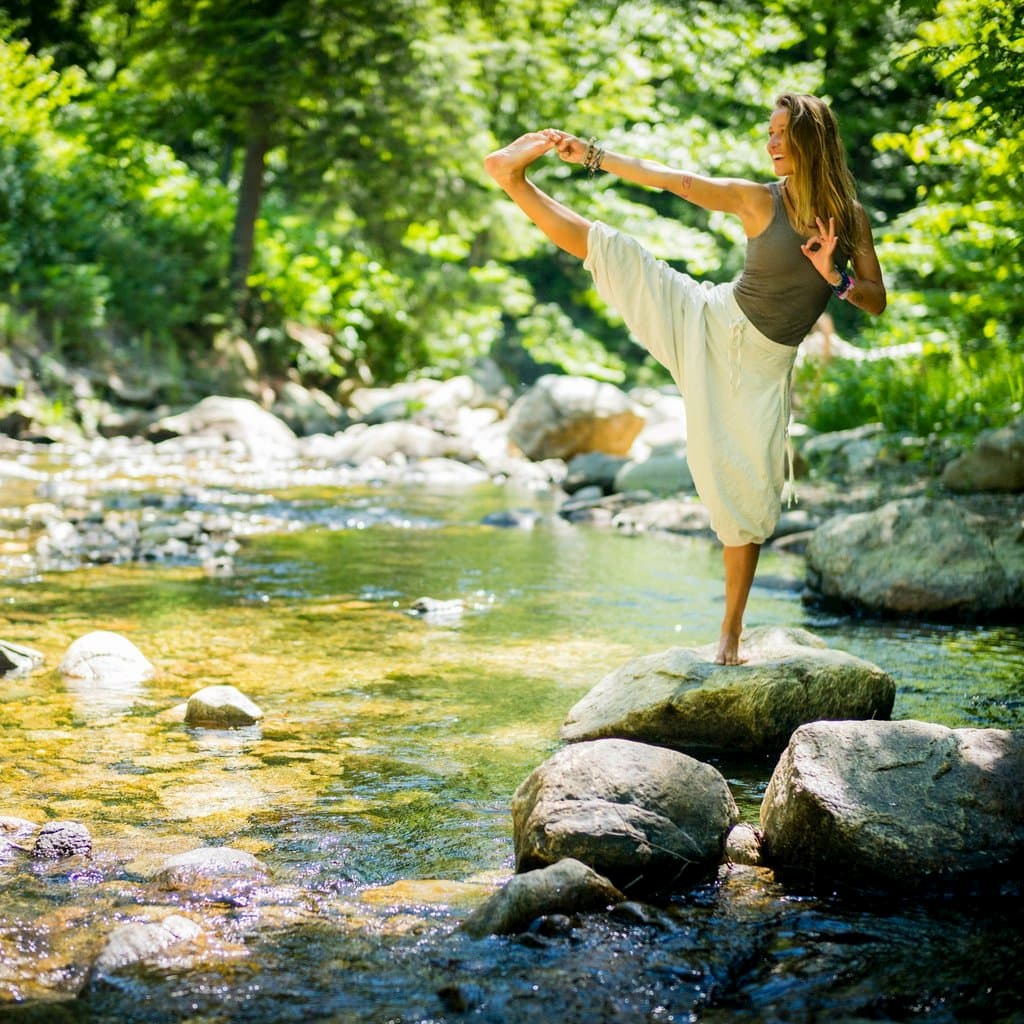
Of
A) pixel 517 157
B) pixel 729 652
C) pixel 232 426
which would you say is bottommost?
pixel 729 652

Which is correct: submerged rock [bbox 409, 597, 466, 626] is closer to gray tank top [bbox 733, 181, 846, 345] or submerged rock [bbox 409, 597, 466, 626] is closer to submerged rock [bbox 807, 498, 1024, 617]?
submerged rock [bbox 807, 498, 1024, 617]

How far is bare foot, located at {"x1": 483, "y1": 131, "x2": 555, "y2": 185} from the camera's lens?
4.66 m

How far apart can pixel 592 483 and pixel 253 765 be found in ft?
33.5

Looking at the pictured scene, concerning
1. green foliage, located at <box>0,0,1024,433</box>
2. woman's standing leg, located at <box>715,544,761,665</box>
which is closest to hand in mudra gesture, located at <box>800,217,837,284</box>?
woman's standing leg, located at <box>715,544,761,665</box>

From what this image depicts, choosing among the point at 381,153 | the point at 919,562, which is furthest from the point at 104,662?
the point at 381,153

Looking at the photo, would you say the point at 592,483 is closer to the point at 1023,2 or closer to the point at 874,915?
the point at 1023,2

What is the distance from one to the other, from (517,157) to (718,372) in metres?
1.10

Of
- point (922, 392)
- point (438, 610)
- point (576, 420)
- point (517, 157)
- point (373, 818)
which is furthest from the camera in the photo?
point (576, 420)

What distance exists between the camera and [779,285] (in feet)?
15.1

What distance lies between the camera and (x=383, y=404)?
2055 centimetres

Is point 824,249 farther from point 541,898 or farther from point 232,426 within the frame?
point 232,426

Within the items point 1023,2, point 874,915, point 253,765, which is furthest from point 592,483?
point 874,915

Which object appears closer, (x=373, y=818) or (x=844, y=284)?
(x=373, y=818)

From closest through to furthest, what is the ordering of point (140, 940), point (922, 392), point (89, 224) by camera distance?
point (140, 940) → point (922, 392) → point (89, 224)
